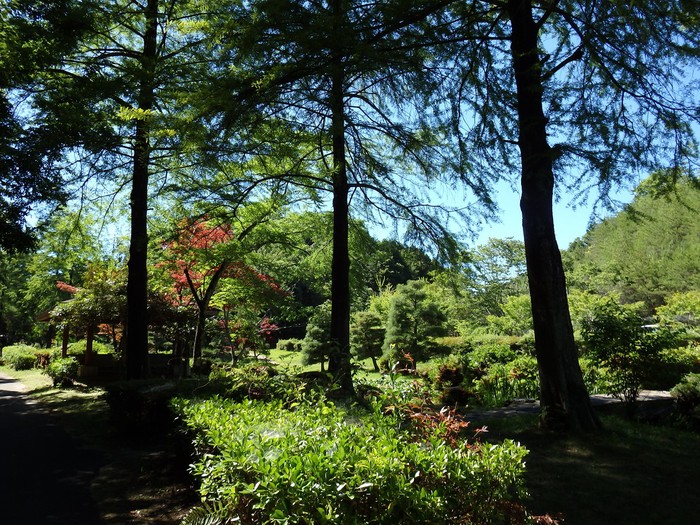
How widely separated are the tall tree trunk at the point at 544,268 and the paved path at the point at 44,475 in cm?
564

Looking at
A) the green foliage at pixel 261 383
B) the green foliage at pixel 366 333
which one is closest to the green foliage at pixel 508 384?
the green foliage at pixel 261 383

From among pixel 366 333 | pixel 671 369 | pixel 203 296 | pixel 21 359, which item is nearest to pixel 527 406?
pixel 671 369

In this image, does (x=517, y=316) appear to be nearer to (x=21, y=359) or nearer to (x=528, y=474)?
(x=528, y=474)

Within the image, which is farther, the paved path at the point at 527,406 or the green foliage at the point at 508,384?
the green foliage at the point at 508,384

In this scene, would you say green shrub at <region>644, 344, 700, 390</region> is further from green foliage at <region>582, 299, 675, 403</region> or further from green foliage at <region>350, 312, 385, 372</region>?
green foliage at <region>350, 312, 385, 372</region>

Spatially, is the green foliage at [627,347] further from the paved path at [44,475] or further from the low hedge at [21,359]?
the low hedge at [21,359]

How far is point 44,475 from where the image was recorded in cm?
545

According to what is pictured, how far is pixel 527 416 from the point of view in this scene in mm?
7309

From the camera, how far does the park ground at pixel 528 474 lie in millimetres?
4074

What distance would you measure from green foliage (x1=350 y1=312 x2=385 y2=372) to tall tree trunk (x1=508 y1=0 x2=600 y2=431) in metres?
16.1

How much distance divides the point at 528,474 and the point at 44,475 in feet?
18.3

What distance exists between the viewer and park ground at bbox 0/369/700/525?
4074mm

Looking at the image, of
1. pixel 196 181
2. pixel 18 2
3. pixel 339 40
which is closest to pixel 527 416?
pixel 339 40

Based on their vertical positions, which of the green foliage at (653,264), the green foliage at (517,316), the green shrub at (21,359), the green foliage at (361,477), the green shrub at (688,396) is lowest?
the green shrub at (21,359)
